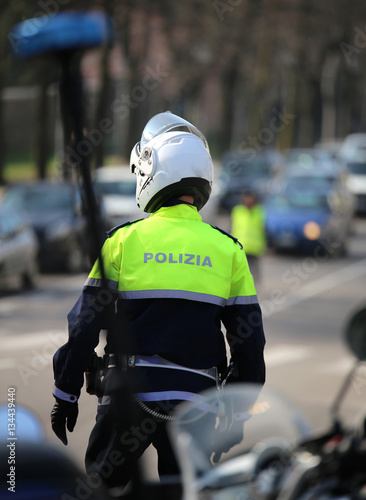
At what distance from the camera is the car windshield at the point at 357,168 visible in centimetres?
3035

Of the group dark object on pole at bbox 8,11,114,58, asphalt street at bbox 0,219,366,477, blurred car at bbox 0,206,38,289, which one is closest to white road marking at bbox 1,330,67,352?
asphalt street at bbox 0,219,366,477

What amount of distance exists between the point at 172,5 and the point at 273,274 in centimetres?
1695

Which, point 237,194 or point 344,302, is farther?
point 237,194

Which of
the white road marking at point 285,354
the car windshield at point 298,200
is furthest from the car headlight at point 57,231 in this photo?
the white road marking at point 285,354

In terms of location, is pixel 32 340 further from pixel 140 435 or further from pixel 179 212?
pixel 140 435

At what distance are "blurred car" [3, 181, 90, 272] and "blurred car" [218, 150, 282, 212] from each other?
28.6 feet

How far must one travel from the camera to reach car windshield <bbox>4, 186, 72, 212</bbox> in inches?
754

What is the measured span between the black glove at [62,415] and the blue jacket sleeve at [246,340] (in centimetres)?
54

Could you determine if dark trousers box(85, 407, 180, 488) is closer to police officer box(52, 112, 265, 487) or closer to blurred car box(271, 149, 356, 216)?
police officer box(52, 112, 265, 487)

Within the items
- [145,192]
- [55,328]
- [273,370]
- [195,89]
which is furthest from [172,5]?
[145,192]

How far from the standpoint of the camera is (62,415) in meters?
3.13

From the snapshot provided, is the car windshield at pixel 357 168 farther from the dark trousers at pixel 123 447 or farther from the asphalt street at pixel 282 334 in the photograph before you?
the dark trousers at pixel 123 447

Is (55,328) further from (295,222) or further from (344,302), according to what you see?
(295,222)

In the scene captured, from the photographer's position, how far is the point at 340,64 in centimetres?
4984
